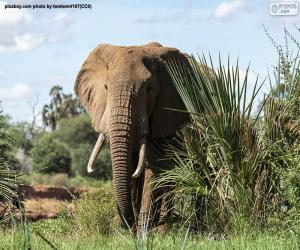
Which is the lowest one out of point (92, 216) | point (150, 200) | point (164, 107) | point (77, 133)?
point (92, 216)

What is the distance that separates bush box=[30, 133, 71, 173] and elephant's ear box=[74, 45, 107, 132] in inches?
1538

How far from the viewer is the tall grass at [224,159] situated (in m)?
9.76

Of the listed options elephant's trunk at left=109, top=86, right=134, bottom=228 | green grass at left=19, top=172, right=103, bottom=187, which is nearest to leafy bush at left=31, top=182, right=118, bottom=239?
elephant's trunk at left=109, top=86, right=134, bottom=228

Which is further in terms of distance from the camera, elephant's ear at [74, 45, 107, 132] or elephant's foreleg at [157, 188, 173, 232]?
elephant's ear at [74, 45, 107, 132]

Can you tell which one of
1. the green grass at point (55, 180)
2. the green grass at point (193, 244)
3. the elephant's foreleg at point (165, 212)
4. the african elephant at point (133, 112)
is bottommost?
the green grass at point (193, 244)

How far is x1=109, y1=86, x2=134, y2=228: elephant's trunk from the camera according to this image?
10828mm

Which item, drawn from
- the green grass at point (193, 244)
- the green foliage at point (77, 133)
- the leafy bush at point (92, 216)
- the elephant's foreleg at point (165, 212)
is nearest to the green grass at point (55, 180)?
the green foliage at point (77, 133)

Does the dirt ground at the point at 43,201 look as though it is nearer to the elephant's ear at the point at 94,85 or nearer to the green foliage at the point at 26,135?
the elephant's ear at the point at 94,85

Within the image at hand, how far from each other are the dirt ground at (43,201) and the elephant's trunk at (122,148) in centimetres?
911

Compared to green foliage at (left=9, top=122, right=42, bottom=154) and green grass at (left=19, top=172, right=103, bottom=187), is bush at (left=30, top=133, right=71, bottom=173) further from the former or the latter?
green foliage at (left=9, top=122, right=42, bottom=154)

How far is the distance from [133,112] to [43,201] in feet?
52.9

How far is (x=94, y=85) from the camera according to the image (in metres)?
12.5

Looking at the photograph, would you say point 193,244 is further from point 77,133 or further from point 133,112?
point 77,133

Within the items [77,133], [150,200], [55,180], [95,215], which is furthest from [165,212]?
[77,133]
